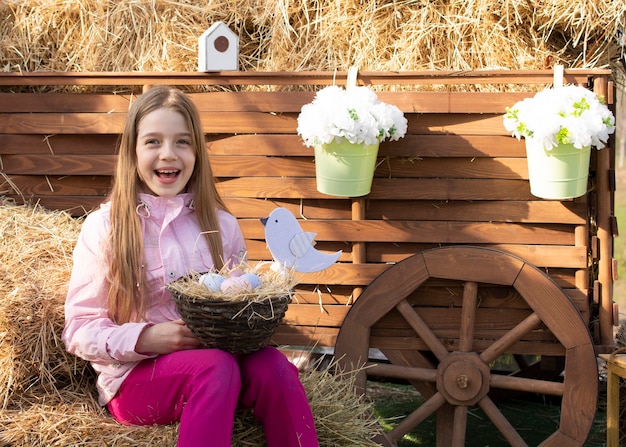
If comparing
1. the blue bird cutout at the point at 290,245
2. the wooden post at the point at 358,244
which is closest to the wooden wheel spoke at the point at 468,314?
the wooden post at the point at 358,244

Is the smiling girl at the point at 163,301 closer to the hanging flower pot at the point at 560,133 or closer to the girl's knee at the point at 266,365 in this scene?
the girl's knee at the point at 266,365

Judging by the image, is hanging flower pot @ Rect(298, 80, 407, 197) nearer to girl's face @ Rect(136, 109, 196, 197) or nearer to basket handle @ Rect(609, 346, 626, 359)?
girl's face @ Rect(136, 109, 196, 197)

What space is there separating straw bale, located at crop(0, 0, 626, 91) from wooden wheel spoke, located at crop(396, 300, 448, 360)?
1.02 metres

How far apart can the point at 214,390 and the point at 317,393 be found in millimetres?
581

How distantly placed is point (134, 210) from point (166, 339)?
0.48 m

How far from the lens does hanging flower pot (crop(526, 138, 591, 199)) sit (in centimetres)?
304

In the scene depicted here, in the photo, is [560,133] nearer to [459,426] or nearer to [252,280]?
[459,426]

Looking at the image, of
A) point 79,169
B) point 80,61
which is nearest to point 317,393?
point 79,169

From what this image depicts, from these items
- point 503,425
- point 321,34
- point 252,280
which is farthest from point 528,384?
point 321,34

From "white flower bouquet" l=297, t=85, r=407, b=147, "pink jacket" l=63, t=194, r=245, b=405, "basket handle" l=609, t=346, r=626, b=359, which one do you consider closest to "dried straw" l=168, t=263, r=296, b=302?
"pink jacket" l=63, t=194, r=245, b=405

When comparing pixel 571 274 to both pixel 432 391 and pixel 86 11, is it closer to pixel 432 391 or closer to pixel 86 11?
pixel 432 391

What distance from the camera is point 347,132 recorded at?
3.00 meters

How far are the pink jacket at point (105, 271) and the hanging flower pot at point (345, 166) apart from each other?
504 mm

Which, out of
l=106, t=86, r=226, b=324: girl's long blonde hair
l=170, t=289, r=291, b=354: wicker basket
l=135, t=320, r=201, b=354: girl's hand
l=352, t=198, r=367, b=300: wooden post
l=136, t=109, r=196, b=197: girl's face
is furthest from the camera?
l=352, t=198, r=367, b=300: wooden post
